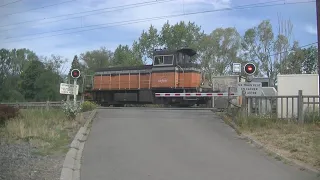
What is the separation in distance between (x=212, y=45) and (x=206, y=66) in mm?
3560

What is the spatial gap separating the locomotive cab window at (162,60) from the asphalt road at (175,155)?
12.3 m

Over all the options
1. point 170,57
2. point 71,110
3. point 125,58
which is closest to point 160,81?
point 170,57

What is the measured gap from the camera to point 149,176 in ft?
26.0

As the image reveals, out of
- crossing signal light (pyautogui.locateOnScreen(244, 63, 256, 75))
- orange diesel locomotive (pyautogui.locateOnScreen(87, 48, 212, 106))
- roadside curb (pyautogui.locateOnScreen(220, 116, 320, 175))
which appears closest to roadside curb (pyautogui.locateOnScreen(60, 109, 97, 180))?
roadside curb (pyautogui.locateOnScreen(220, 116, 320, 175))

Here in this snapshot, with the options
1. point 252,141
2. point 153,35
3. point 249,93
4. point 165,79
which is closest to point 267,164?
point 252,141

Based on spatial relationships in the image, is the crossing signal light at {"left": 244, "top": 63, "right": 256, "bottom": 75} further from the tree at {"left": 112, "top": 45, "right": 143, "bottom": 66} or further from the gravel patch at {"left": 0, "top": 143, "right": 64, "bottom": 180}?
the tree at {"left": 112, "top": 45, "right": 143, "bottom": 66}

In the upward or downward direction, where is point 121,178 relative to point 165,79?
downward

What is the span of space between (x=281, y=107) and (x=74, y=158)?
963cm

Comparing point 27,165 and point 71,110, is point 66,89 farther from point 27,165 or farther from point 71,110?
point 27,165

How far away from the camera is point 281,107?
15773 millimetres

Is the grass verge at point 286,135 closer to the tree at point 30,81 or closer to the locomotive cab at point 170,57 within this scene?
the locomotive cab at point 170,57

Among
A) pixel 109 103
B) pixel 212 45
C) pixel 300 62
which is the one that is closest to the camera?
pixel 109 103

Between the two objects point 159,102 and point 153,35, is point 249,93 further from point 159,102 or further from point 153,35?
point 153,35

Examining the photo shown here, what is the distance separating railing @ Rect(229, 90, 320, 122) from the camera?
1499 centimetres
